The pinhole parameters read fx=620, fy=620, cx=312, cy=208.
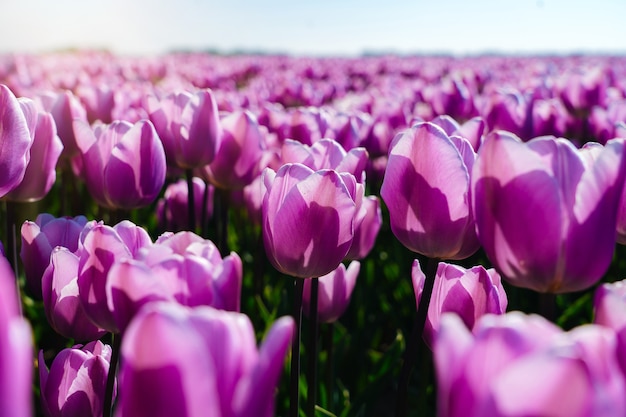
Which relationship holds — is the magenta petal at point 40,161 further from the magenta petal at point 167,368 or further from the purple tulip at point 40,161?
the magenta petal at point 167,368

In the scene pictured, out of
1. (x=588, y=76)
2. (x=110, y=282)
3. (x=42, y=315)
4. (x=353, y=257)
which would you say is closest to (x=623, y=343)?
(x=110, y=282)

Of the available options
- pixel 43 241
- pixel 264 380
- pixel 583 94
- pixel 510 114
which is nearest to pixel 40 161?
pixel 43 241

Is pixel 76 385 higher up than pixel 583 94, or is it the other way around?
pixel 583 94

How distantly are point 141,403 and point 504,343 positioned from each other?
31 cm

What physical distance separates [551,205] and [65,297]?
760 millimetres

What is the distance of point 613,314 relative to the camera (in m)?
0.68

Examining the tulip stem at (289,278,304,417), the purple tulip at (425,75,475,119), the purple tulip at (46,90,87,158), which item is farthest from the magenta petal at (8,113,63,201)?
the purple tulip at (425,75,475,119)

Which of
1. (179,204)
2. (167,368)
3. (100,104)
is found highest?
(167,368)

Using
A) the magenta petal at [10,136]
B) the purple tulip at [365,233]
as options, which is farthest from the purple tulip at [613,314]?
the magenta petal at [10,136]

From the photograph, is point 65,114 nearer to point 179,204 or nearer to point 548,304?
point 179,204

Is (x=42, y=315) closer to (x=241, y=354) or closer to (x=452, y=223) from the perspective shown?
(x=452, y=223)

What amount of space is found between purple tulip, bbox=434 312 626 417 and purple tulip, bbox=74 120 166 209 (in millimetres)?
1146

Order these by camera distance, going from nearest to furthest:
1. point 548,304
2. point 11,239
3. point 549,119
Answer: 1. point 548,304
2. point 11,239
3. point 549,119

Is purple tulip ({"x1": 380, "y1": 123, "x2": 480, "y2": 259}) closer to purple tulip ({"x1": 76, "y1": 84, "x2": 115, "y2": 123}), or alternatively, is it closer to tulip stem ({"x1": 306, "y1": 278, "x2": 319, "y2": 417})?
tulip stem ({"x1": 306, "y1": 278, "x2": 319, "y2": 417})
